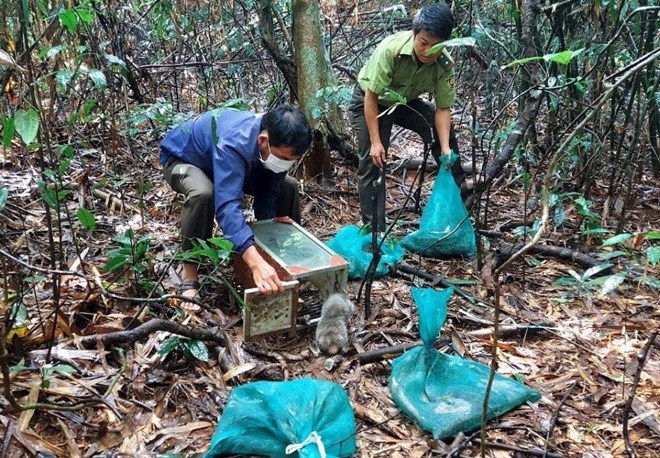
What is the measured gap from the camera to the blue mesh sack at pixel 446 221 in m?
3.70

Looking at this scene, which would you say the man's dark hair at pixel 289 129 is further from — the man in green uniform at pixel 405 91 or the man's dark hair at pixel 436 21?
the man's dark hair at pixel 436 21

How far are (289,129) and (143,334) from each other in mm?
1154

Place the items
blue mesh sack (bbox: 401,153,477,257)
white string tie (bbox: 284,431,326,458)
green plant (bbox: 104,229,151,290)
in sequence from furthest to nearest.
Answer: blue mesh sack (bbox: 401,153,477,257), green plant (bbox: 104,229,151,290), white string tie (bbox: 284,431,326,458)

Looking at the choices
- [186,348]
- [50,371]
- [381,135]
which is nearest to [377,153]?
[381,135]

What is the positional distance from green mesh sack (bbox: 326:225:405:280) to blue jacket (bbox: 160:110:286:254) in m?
0.49

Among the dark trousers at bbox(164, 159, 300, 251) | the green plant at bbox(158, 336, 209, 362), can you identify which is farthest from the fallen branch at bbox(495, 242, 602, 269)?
the green plant at bbox(158, 336, 209, 362)

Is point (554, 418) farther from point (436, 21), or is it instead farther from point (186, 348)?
point (436, 21)

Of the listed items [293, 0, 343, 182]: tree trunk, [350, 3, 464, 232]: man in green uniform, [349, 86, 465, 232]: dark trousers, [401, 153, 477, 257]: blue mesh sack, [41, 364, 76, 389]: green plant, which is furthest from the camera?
[293, 0, 343, 182]: tree trunk

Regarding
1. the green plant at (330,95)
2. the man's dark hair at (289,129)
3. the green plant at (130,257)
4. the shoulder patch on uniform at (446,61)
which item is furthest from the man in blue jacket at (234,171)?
the shoulder patch on uniform at (446,61)

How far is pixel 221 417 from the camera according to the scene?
2.13 metres

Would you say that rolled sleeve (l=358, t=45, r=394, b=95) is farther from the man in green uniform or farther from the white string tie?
the white string tie

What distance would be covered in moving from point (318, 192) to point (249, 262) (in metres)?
2.19

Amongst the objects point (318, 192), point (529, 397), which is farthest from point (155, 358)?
point (318, 192)

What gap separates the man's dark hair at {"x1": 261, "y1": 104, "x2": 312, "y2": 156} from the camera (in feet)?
9.25
